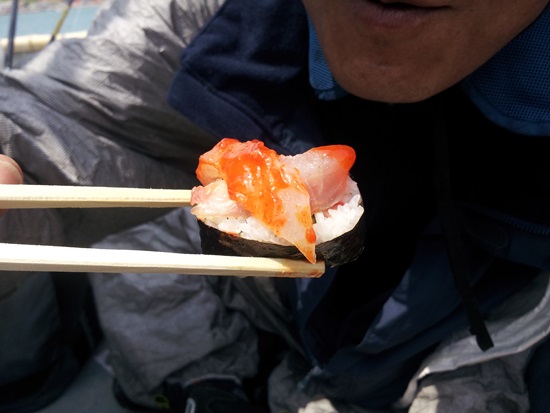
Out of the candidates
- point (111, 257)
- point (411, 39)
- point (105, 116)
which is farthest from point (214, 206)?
point (105, 116)

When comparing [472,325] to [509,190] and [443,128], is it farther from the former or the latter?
[443,128]

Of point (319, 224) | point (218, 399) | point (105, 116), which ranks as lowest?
point (218, 399)

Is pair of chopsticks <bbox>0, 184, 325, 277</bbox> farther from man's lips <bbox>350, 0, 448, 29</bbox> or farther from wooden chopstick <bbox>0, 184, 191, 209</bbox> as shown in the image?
man's lips <bbox>350, 0, 448, 29</bbox>

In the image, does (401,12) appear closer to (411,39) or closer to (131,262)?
(411,39)

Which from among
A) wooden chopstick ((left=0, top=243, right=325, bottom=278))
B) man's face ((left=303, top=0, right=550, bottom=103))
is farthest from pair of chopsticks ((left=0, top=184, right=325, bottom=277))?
man's face ((left=303, top=0, right=550, bottom=103))

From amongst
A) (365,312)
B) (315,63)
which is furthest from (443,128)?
(365,312)
